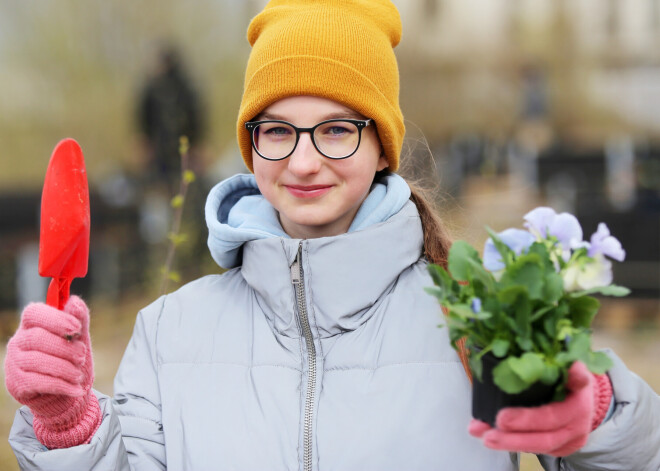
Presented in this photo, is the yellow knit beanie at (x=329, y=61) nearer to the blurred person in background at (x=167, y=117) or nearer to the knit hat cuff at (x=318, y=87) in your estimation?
the knit hat cuff at (x=318, y=87)

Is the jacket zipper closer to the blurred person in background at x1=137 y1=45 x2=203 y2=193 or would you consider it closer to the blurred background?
the blurred background

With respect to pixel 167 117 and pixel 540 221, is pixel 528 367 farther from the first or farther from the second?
pixel 167 117

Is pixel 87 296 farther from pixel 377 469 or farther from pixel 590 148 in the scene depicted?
pixel 377 469

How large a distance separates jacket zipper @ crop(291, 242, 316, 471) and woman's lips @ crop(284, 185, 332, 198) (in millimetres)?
104

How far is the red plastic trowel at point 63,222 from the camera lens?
4.43 feet

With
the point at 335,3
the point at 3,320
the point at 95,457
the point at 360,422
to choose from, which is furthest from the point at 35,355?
the point at 3,320

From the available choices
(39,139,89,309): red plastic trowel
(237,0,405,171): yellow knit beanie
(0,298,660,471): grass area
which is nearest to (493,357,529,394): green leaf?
(237,0,405,171): yellow knit beanie

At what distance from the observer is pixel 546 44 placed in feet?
21.1

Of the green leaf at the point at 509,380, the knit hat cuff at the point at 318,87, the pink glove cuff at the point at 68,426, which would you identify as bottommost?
the pink glove cuff at the point at 68,426

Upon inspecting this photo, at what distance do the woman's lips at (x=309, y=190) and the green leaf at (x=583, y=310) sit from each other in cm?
58

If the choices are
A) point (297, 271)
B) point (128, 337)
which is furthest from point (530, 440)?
point (128, 337)

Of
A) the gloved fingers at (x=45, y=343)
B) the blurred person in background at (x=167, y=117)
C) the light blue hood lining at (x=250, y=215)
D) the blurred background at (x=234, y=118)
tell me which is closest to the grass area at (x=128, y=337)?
the blurred background at (x=234, y=118)

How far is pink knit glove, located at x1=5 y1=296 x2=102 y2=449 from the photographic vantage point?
4.06 ft

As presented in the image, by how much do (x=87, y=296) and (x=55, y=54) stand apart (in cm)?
174
